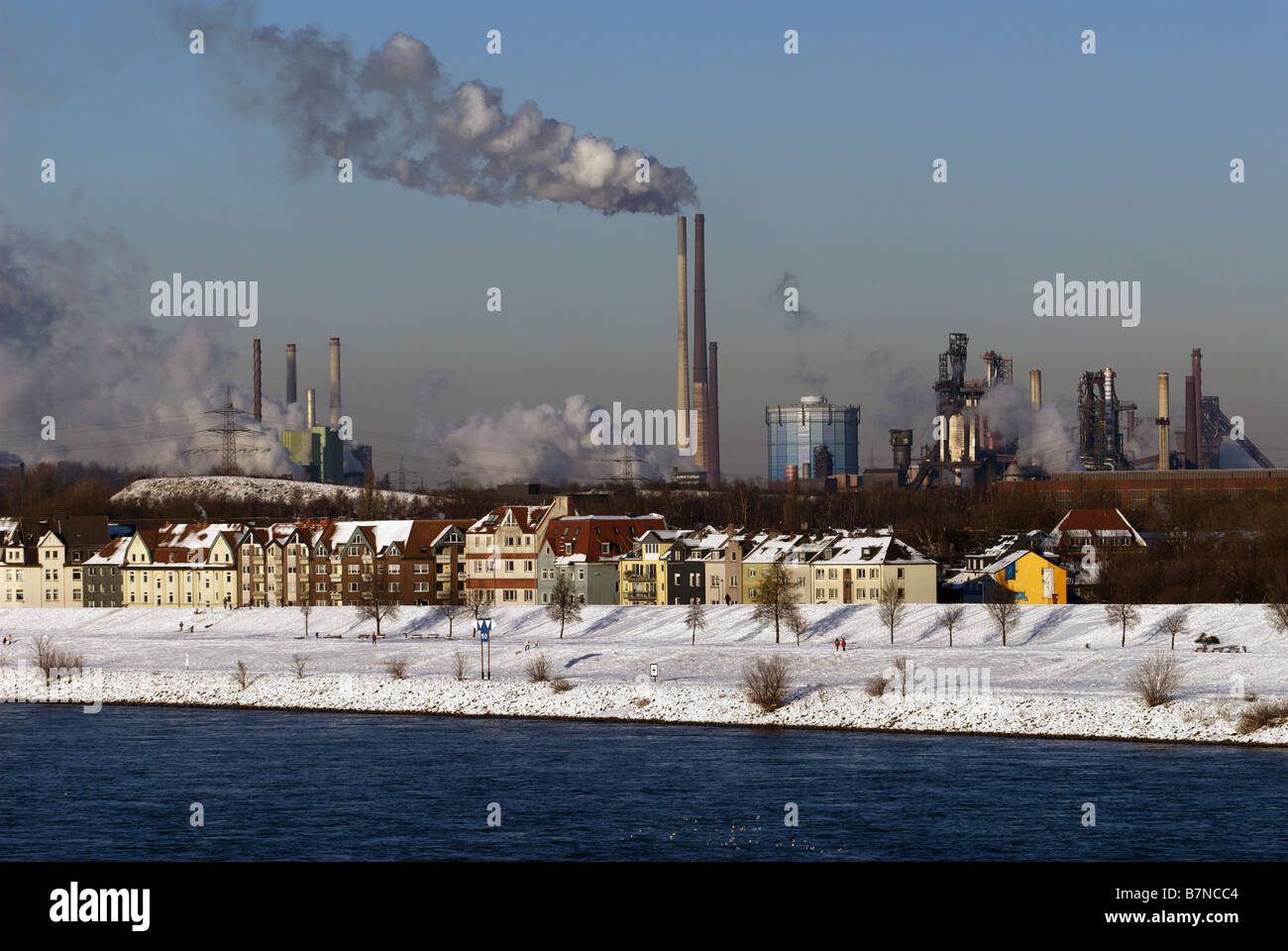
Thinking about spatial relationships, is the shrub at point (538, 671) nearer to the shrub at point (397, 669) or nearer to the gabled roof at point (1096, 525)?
the shrub at point (397, 669)

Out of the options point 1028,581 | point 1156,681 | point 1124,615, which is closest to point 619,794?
point 1156,681

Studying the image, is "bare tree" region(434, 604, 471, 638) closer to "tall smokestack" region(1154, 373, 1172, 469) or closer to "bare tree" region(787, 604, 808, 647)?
"bare tree" region(787, 604, 808, 647)

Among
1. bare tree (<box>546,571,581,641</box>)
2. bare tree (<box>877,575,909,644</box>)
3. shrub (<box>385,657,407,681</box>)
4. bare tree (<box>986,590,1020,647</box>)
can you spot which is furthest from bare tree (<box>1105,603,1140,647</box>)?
shrub (<box>385,657,407,681</box>)

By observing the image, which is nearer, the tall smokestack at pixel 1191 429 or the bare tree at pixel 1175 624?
the bare tree at pixel 1175 624

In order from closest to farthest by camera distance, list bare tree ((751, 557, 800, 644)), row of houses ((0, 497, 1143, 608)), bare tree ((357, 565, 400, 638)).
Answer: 1. bare tree ((751, 557, 800, 644))
2. bare tree ((357, 565, 400, 638))
3. row of houses ((0, 497, 1143, 608))

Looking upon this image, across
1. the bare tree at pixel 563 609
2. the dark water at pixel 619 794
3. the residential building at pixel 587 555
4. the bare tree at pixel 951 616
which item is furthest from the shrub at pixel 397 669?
the residential building at pixel 587 555
